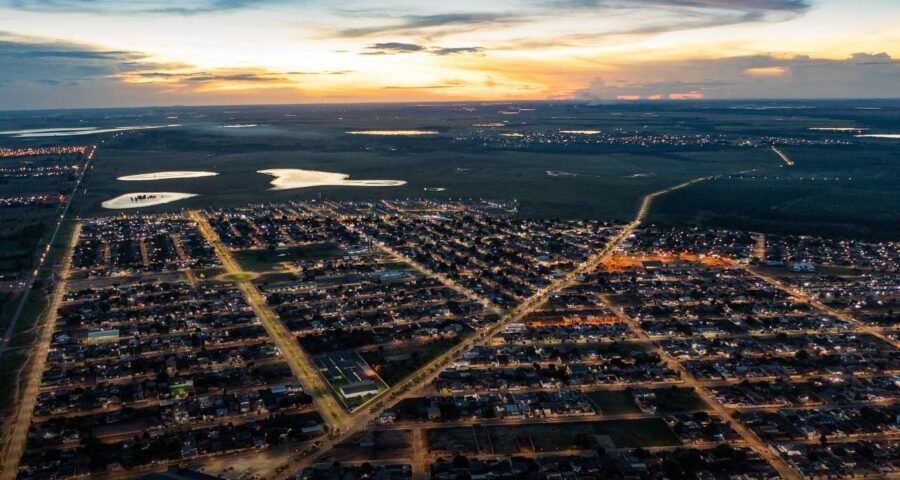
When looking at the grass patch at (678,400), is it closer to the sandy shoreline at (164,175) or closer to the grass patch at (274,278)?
the grass patch at (274,278)

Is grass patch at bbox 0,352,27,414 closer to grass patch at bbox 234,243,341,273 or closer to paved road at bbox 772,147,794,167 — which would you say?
grass patch at bbox 234,243,341,273

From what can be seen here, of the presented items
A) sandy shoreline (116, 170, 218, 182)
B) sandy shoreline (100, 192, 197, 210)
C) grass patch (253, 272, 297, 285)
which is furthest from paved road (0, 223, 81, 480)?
sandy shoreline (116, 170, 218, 182)

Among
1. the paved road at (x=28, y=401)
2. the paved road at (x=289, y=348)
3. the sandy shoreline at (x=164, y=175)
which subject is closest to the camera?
the paved road at (x=28, y=401)

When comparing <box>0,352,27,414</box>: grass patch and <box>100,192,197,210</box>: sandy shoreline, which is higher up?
<box>100,192,197,210</box>: sandy shoreline

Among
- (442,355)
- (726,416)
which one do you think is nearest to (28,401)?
(442,355)

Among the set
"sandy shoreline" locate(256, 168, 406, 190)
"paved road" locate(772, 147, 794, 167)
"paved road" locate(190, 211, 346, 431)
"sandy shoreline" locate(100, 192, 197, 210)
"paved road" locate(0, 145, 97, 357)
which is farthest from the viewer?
"paved road" locate(772, 147, 794, 167)

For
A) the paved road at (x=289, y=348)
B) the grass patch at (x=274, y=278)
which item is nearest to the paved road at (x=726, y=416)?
the paved road at (x=289, y=348)
